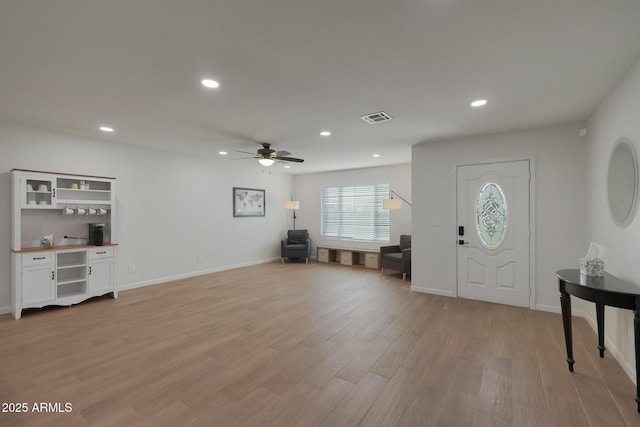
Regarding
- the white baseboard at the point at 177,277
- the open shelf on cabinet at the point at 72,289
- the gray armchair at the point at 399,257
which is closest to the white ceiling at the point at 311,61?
the open shelf on cabinet at the point at 72,289

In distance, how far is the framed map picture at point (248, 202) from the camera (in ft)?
23.3

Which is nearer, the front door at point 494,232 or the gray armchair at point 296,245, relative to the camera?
the front door at point 494,232

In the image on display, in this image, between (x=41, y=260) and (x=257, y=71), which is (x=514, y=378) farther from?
(x=41, y=260)

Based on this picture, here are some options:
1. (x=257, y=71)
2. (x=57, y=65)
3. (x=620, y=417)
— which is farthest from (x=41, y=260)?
(x=620, y=417)

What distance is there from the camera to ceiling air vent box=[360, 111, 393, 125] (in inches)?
137

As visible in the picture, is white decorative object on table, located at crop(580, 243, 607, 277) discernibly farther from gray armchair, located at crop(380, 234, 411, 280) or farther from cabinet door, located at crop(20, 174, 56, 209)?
cabinet door, located at crop(20, 174, 56, 209)

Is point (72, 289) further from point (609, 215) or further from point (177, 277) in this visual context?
point (609, 215)

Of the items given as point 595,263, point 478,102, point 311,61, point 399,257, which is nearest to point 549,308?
point 595,263

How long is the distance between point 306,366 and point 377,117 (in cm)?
290

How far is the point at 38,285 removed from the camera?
3887mm

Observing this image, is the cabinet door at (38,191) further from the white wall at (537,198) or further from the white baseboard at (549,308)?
the white baseboard at (549,308)

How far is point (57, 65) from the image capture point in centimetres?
237

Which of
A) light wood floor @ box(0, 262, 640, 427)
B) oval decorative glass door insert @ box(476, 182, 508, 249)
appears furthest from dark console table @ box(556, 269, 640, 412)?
oval decorative glass door insert @ box(476, 182, 508, 249)

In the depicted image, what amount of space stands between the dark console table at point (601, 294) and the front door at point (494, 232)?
1.51 meters
